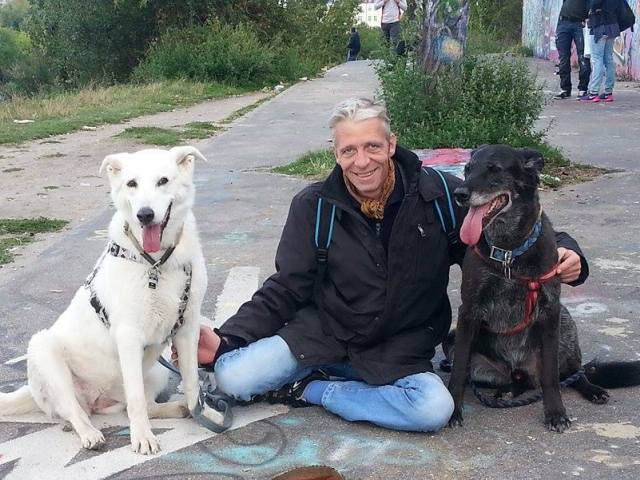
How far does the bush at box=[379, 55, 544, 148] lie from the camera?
873 cm

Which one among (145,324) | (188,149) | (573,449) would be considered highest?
(188,149)

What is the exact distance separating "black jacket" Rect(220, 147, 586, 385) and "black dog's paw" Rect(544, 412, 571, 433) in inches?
24.4

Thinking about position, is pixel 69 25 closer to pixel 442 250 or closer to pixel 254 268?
pixel 254 268

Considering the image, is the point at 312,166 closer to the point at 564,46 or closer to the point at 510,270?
the point at 510,270

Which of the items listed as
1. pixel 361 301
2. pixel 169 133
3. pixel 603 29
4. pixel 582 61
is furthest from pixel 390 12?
pixel 361 301

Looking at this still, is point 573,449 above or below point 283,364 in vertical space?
below

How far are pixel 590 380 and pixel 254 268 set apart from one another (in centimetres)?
298

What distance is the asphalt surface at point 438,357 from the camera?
3.39m

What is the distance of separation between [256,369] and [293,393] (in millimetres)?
259

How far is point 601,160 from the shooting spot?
9711 mm

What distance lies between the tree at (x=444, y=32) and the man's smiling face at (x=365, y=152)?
5511mm

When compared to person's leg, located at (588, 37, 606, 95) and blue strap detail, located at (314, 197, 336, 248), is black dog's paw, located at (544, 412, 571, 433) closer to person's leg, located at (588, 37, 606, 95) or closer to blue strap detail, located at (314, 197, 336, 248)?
blue strap detail, located at (314, 197, 336, 248)

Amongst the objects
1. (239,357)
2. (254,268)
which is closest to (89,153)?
(254,268)

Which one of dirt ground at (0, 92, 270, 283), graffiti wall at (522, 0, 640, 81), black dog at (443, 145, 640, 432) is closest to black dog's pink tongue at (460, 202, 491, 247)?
black dog at (443, 145, 640, 432)
